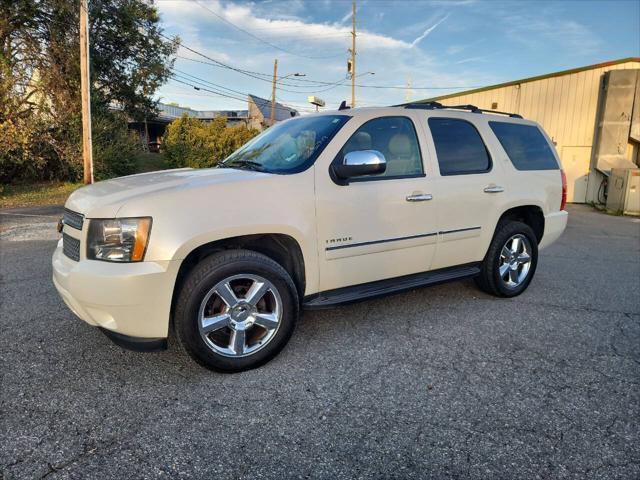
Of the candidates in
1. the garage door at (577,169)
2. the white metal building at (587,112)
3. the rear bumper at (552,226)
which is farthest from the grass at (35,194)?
the garage door at (577,169)

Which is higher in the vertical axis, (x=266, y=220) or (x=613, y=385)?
(x=266, y=220)

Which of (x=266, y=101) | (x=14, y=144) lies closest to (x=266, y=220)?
(x=14, y=144)

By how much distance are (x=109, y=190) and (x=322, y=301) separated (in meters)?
1.71

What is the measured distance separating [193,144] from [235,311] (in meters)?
18.7

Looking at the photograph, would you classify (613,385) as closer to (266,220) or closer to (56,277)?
(266,220)

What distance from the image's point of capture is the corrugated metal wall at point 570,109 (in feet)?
53.2

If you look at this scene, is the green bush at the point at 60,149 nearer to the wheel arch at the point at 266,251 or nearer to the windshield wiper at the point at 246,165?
the windshield wiper at the point at 246,165

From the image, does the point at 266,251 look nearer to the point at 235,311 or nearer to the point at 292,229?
the point at 292,229

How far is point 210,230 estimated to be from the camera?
277cm

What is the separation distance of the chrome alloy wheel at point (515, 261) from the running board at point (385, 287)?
42cm

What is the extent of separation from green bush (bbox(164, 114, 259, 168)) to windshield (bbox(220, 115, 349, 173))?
642 inches

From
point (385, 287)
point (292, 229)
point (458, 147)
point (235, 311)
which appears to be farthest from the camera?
point (458, 147)

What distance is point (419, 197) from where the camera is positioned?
145 inches

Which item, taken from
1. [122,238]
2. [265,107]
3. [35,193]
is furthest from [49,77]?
[265,107]
